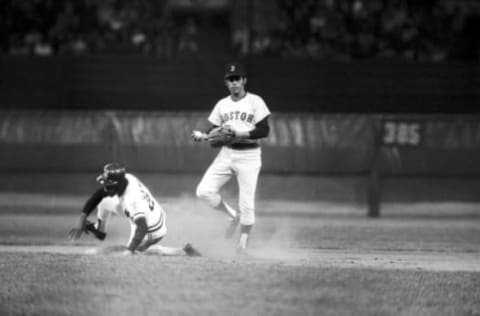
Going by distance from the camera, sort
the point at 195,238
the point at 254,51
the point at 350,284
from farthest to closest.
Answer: the point at 254,51, the point at 195,238, the point at 350,284

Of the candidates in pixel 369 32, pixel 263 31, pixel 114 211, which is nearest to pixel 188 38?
pixel 263 31

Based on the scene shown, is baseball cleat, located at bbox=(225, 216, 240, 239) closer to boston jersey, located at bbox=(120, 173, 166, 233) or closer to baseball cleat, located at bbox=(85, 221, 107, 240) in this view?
boston jersey, located at bbox=(120, 173, 166, 233)

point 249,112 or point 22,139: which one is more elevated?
point 249,112

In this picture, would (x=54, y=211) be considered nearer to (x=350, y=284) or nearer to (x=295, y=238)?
(x=295, y=238)

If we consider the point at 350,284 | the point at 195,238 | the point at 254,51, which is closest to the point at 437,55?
the point at 254,51

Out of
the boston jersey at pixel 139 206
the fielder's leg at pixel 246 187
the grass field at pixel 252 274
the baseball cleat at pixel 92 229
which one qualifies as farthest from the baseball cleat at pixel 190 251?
the baseball cleat at pixel 92 229

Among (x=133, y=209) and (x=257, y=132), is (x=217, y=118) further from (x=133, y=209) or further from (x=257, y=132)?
(x=133, y=209)
